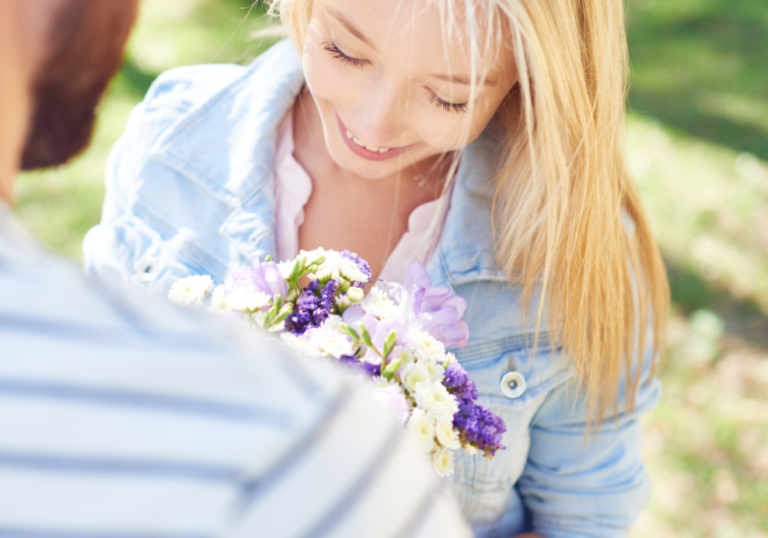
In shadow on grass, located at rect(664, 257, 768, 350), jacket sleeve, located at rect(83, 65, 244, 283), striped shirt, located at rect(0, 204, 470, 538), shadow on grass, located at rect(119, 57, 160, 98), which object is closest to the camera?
striped shirt, located at rect(0, 204, 470, 538)

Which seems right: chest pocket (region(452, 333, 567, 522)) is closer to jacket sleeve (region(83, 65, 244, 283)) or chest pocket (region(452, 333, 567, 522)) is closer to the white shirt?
the white shirt

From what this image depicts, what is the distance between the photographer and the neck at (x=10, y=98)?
0.64 metres

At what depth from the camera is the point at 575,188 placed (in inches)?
54.5

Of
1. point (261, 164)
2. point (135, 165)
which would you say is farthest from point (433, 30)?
point (135, 165)

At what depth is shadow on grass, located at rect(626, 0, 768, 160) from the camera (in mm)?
5059

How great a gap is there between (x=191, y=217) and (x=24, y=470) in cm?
131

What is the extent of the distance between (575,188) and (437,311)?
518mm

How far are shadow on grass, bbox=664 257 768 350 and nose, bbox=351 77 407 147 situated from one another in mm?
2921

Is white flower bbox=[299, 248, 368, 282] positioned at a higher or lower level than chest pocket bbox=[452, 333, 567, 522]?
higher

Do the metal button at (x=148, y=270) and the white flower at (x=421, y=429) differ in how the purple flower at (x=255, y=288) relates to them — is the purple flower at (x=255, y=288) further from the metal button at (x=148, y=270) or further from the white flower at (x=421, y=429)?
the metal button at (x=148, y=270)

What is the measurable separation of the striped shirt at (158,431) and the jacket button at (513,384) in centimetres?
104

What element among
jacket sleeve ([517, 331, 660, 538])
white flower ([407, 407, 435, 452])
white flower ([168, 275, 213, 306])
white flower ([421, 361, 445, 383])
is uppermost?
white flower ([421, 361, 445, 383])

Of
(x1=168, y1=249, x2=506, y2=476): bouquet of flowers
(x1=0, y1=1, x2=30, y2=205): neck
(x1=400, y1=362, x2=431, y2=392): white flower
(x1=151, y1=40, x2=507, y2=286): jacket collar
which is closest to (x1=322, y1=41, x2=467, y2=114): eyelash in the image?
(x1=151, y1=40, x2=507, y2=286): jacket collar

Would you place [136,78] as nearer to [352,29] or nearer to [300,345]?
[352,29]
